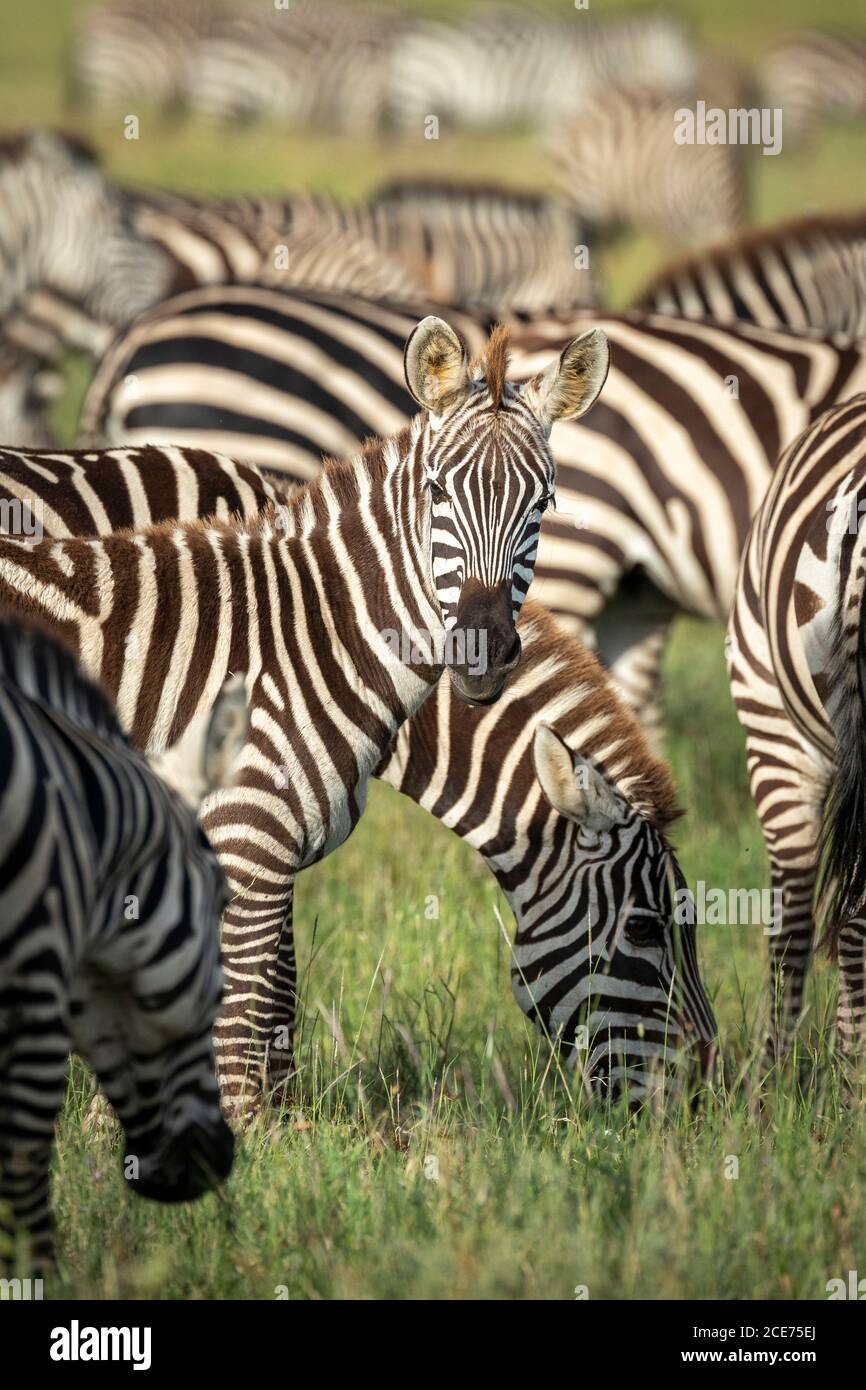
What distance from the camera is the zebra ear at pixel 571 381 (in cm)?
521

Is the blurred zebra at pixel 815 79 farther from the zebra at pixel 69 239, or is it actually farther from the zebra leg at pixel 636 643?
the zebra leg at pixel 636 643

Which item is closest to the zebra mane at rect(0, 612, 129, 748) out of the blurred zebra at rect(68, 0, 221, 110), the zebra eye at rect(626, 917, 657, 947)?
the zebra eye at rect(626, 917, 657, 947)

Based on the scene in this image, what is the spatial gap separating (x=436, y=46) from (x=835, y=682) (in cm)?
3067

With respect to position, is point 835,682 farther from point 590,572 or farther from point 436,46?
point 436,46

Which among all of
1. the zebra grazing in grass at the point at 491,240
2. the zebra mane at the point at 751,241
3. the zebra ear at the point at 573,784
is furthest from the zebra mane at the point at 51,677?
the zebra grazing in grass at the point at 491,240

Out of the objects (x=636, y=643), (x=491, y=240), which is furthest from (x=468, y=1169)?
(x=491, y=240)

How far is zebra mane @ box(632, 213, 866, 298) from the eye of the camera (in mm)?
10727

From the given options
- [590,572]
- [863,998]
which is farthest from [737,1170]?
[590,572]

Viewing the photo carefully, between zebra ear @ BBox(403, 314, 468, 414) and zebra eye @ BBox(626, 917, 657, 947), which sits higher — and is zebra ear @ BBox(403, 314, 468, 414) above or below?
above

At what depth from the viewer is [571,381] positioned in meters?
5.29

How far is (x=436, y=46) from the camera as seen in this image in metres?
33.8

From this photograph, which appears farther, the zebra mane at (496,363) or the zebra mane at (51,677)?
the zebra mane at (496,363)

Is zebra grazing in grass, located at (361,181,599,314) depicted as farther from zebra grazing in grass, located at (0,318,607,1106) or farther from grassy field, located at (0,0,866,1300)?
zebra grazing in grass, located at (0,318,607,1106)

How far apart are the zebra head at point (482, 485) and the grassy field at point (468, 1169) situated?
3.95 ft
